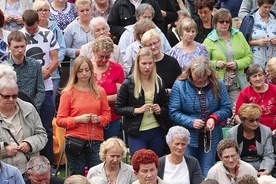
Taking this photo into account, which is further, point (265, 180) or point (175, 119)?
point (175, 119)

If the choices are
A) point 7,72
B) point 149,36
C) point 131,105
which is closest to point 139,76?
point 131,105

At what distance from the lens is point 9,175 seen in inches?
380

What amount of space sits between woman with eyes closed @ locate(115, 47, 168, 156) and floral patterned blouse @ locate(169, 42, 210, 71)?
1022mm

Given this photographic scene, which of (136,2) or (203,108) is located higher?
(136,2)

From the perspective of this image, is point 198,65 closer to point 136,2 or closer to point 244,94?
point 244,94

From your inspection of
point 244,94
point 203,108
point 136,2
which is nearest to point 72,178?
point 203,108

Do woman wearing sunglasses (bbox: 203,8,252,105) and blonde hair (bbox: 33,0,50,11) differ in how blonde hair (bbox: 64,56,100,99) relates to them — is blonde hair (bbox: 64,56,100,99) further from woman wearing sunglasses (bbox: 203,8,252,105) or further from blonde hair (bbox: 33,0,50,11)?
woman wearing sunglasses (bbox: 203,8,252,105)

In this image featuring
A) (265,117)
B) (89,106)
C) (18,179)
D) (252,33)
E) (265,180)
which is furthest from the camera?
(252,33)

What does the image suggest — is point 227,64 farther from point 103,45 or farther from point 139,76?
point 103,45

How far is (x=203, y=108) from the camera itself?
38.2 ft

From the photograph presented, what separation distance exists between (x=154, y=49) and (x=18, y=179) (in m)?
3.25

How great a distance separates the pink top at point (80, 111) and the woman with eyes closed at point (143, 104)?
1.03 ft

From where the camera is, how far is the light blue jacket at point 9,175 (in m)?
9.61

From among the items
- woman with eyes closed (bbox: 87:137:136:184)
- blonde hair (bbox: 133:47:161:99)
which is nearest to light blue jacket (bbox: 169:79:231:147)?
blonde hair (bbox: 133:47:161:99)
